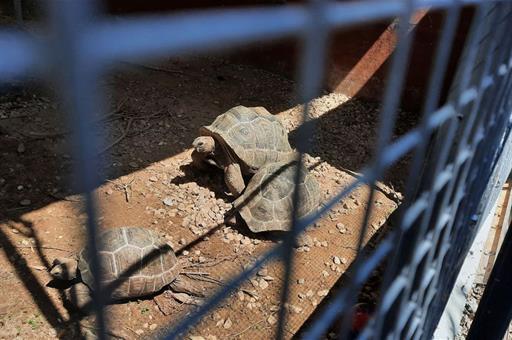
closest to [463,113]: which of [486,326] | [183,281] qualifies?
[486,326]

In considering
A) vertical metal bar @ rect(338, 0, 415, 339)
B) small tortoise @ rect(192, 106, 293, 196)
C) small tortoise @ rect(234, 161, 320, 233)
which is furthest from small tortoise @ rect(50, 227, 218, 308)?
vertical metal bar @ rect(338, 0, 415, 339)

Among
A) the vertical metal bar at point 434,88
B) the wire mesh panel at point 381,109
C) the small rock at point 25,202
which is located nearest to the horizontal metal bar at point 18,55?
the wire mesh panel at point 381,109

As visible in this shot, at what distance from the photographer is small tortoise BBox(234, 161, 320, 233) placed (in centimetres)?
330

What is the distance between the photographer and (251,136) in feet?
13.0

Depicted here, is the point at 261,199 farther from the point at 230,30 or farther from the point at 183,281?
the point at 230,30

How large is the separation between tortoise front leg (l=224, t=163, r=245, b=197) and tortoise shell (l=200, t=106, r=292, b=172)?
0.10 meters

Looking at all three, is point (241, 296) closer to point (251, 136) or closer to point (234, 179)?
point (234, 179)

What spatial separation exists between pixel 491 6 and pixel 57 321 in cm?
249

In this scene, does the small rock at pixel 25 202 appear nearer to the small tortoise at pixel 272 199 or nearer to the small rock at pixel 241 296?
the small tortoise at pixel 272 199

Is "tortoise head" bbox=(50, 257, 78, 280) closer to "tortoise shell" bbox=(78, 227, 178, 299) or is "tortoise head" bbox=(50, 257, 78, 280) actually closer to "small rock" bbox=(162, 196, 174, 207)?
"tortoise shell" bbox=(78, 227, 178, 299)

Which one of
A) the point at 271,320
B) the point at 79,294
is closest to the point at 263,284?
the point at 271,320

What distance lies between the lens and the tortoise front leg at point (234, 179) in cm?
369

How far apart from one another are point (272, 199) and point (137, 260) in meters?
1.09

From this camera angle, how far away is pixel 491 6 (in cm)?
97
